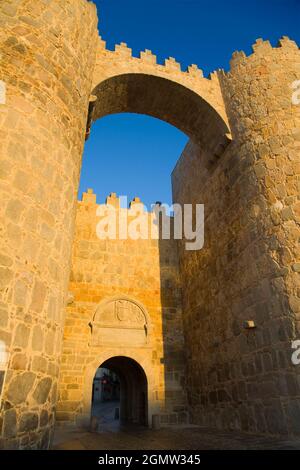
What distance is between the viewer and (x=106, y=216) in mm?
10273

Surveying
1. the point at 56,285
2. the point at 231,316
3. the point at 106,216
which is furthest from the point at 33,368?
the point at 106,216

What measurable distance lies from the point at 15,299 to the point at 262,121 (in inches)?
246

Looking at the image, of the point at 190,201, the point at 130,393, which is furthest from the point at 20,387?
the point at 130,393

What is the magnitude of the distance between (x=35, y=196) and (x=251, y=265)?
171 inches

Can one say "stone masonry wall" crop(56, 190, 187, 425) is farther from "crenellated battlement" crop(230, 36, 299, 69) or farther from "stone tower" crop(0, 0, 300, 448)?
"crenellated battlement" crop(230, 36, 299, 69)

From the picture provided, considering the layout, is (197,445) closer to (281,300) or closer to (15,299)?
(281,300)

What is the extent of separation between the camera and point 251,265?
6.13 metres

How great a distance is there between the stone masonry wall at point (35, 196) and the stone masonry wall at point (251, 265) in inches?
143

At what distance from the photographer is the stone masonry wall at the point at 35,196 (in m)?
3.27

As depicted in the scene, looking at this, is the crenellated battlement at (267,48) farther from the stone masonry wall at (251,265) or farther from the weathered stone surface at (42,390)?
the weathered stone surface at (42,390)

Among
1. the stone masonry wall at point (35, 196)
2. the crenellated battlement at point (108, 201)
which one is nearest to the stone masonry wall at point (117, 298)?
the crenellated battlement at point (108, 201)

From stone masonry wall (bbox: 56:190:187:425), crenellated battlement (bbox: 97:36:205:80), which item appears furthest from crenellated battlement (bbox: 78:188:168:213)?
crenellated battlement (bbox: 97:36:205:80)

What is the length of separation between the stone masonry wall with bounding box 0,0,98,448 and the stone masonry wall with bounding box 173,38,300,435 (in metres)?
3.62

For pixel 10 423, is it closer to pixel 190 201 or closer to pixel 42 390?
pixel 42 390
